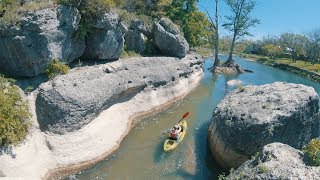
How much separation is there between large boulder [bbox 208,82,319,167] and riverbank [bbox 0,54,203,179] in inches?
321

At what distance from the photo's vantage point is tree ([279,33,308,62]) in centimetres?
10388

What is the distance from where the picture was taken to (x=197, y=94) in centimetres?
4450

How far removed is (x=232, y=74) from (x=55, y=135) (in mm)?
45745

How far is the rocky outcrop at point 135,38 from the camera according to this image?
40.4m

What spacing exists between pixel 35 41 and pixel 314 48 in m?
91.8

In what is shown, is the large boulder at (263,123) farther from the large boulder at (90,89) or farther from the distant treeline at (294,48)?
the distant treeline at (294,48)

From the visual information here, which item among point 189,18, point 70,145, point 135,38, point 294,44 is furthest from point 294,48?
point 70,145

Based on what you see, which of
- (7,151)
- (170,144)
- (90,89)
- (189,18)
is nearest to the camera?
(7,151)

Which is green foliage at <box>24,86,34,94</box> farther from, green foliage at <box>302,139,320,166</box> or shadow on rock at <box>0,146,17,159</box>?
green foliage at <box>302,139,320,166</box>

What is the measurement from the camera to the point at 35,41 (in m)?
25.7

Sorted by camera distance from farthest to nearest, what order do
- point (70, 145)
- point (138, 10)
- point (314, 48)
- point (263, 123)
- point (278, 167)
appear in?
point (314, 48) → point (138, 10) → point (70, 145) → point (263, 123) → point (278, 167)

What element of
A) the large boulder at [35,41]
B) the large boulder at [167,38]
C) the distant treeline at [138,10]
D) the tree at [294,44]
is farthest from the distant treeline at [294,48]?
the large boulder at [35,41]

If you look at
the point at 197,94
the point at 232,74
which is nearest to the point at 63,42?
the point at 197,94

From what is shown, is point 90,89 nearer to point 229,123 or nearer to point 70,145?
point 70,145
